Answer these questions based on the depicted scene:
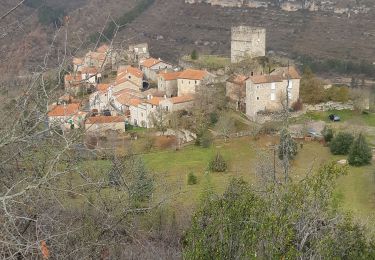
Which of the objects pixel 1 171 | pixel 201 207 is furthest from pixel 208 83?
pixel 1 171

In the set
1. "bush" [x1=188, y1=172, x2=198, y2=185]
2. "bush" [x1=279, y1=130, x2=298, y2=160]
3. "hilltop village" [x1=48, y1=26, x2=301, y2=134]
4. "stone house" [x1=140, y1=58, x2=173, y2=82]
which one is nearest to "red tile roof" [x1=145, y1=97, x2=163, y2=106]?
"hilltop village" [x1=48, y1=26, x2=301, y2=134]

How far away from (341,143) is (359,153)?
5.24 ft

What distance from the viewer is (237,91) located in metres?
30.1

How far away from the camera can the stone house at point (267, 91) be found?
27812 mm

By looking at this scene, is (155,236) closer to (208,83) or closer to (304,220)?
(304,220)

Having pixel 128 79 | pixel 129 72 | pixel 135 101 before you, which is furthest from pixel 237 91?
pixel 129 72

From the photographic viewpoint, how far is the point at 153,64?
38781 mm

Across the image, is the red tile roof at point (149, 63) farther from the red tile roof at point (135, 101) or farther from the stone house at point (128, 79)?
the red tile roof at point (135, 101)

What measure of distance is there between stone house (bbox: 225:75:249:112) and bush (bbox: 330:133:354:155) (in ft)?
25.2

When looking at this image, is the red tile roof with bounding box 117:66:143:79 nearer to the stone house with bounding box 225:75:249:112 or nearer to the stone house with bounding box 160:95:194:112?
the stone house with bounding box 160:95:194:112

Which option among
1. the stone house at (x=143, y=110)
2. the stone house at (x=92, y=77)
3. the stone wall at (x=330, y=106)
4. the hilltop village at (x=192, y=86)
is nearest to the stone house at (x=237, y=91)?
the hilltop village at (x=192, y=86)

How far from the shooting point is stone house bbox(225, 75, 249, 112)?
29.7 metres

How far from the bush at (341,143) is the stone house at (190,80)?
10821 mm

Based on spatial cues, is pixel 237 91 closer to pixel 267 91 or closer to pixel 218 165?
pixel 267 91
